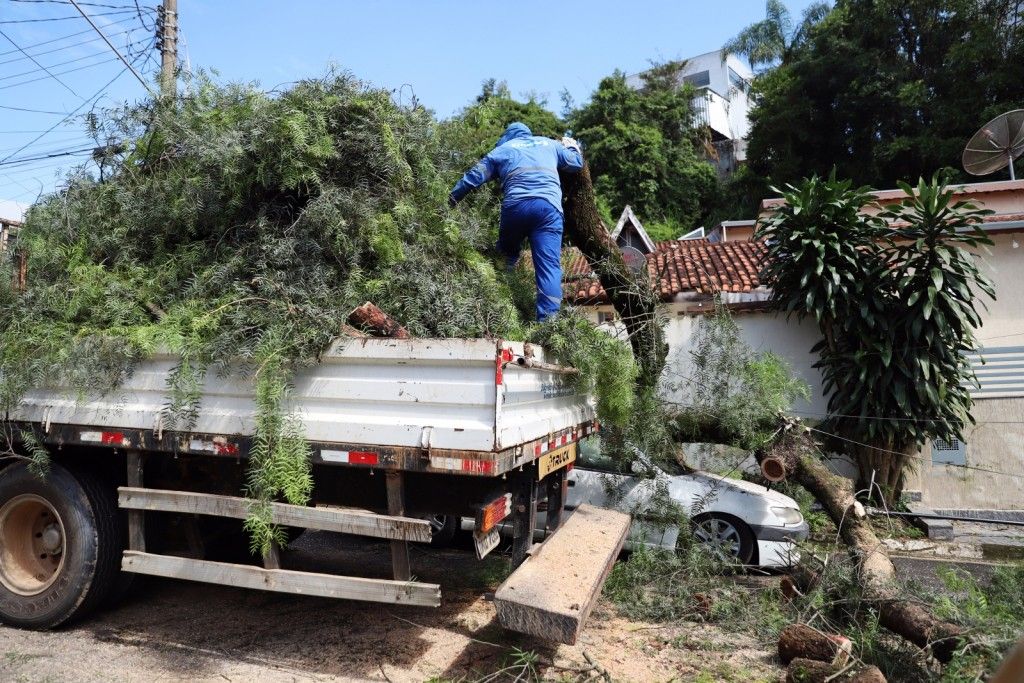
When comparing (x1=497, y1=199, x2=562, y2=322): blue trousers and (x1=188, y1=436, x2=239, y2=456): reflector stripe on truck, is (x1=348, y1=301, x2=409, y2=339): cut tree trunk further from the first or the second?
(x1=497, y1=199, x2=562, y2=322): blue trousers

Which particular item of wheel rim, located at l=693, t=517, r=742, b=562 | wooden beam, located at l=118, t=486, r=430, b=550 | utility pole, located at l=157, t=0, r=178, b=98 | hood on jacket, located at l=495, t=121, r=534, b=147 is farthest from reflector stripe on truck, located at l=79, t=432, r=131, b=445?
utility pole, located at l=157, t=0, r=178, b=98

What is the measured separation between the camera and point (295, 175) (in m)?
4.33

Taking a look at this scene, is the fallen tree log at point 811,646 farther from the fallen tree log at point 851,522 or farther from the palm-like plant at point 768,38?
the palm-like plant at point 768,38

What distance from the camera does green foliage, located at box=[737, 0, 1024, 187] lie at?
20.3 meters

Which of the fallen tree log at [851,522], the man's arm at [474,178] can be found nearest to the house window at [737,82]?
the fallen tree log at [851,522]

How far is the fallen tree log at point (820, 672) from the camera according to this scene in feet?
11.6

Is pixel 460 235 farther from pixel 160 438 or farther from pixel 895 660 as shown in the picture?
pixel 895 660

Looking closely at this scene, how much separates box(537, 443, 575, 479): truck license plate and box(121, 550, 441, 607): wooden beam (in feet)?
3.00

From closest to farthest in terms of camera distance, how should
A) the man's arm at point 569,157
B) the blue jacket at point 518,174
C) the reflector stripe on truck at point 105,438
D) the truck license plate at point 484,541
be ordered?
the truck license plate at point 484,541
the reflector stripe on truck at point 105,438
the blue jacket at point 518,174
the man's arm at point 569,157

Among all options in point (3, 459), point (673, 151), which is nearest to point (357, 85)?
point (3, 459)

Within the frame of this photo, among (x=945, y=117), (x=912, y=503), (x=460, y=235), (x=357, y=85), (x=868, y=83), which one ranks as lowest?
(x=912, y=503)

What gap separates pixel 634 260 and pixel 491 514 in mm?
3569

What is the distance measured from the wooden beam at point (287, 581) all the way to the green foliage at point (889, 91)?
2068 cm

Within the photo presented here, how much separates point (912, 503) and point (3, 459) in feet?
34.4
